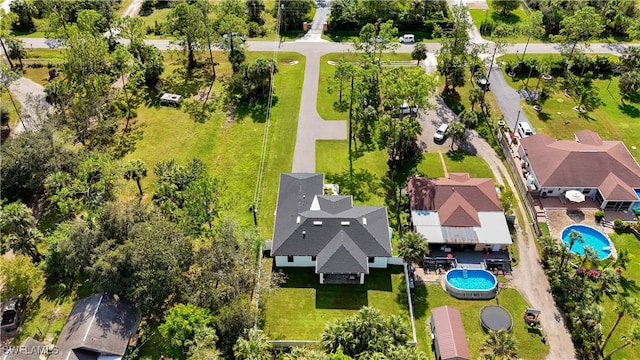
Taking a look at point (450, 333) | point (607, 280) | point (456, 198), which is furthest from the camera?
point (456, 198)

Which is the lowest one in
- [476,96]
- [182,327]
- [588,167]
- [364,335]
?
[182,327]

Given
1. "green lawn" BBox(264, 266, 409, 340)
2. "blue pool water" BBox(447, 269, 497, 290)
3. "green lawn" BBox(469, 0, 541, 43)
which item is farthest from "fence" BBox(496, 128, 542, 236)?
"green lawn" BBox(469, 0, 541, 43)

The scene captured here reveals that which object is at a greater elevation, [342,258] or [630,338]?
[630,338]

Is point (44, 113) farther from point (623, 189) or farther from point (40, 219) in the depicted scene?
point (623, 189)

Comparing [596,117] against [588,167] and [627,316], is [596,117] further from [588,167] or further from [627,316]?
[627,316]

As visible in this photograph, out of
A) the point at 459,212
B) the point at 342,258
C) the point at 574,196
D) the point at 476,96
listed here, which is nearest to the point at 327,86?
the point at 476,96

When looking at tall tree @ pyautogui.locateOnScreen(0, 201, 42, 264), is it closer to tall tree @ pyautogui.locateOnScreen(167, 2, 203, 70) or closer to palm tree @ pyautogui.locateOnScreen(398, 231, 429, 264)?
palm tree @ pyautogui.locateOnScreen(398, 231, 429, 264)

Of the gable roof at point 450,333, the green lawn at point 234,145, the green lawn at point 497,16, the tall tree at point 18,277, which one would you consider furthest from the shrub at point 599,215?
the tall tree at point 18,277

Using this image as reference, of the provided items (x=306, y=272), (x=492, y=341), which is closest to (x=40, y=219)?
(x=306, y=272)
